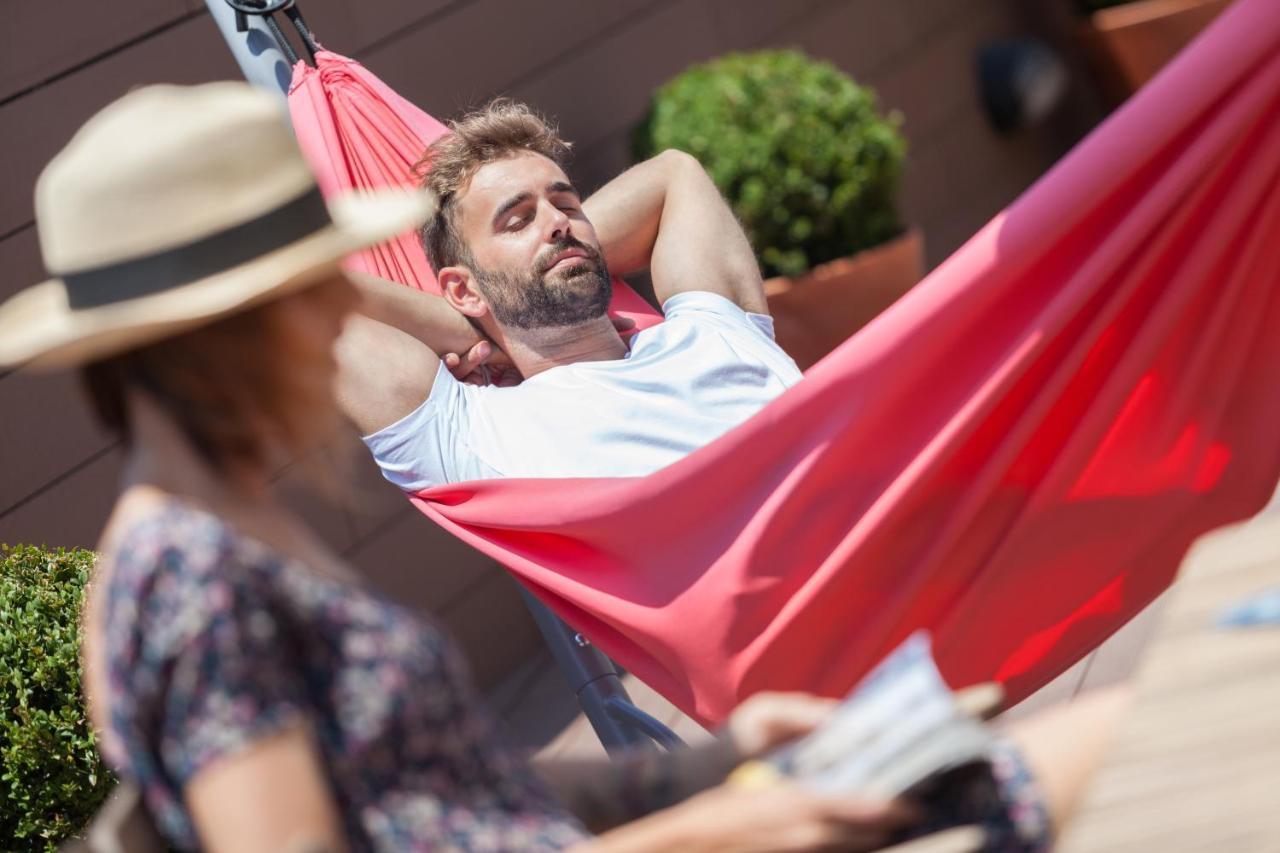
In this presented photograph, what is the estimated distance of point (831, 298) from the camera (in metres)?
3.88

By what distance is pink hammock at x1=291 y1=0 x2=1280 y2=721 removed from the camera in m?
2.07

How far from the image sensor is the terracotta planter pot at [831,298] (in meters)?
3.85

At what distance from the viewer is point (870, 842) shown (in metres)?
1.16

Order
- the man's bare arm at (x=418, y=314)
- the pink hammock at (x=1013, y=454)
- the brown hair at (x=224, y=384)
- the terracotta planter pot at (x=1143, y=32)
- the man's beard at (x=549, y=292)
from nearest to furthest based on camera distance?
1. the brown hair at (x=224, y=384)
2. the pink hammock at (x=1013, y=454)
3. the man's bare arm at (x=418, y=314)
4. the man's beard at (x=549, y=292)
5. the terracotta planter pot at (x=1143, y=32)

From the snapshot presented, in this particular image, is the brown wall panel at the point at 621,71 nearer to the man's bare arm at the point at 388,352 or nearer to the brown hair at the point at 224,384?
the man's bare arm at the point at 388,352

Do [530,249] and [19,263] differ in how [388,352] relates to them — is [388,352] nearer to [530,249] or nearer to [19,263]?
[530,249]

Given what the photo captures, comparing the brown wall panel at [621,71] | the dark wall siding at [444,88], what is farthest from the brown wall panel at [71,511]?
the brown wall panel at [621,71]

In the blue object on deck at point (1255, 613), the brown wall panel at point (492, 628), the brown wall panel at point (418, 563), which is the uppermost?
the blue object on deck at point (1255, 613)

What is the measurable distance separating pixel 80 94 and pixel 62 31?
0.36ft

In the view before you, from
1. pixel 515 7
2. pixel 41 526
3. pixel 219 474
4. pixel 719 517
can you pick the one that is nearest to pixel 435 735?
pixel 219 474

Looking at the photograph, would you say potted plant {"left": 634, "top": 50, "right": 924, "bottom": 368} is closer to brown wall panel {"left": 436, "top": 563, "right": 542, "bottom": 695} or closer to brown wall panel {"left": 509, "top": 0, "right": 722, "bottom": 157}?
brown wall panel {"left": 509, "top": 0, "right": 722, "bottom": 157}

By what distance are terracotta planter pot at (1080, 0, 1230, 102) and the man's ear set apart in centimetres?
333

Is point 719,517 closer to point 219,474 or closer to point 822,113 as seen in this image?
point 219,474

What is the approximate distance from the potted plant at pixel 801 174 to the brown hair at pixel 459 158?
42.4 inches
